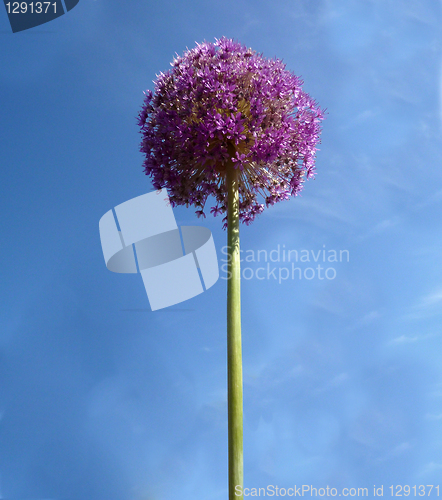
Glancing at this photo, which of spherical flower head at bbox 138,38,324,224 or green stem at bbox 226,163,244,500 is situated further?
spherical flower head at bbox 138,38,324,224

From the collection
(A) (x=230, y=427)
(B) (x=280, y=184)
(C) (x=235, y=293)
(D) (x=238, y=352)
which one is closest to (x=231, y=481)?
(A) (x=230, y=427)

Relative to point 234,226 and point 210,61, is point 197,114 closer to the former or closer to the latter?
point 210,61

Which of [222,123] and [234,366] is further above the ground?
[222,123]

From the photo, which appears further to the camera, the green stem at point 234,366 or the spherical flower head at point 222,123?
the spherical flower head at point 222,123
